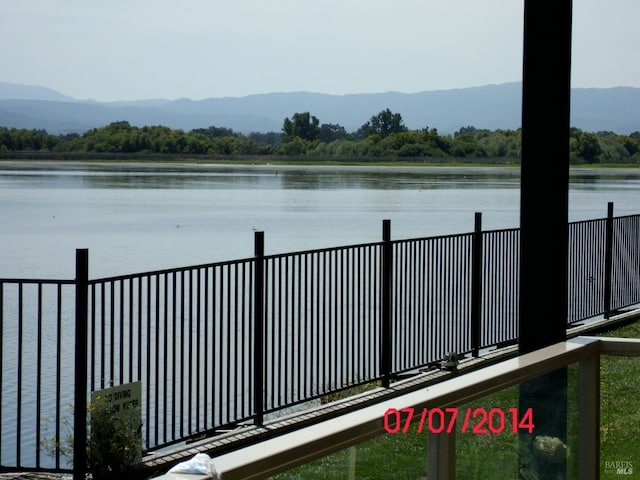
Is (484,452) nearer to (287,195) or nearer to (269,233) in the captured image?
(269,233)

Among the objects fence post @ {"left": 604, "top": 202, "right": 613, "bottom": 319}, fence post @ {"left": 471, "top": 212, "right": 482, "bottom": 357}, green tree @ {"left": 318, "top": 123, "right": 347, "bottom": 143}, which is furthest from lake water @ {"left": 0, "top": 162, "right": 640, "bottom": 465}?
green tree @ {"left": 318, "top": 123, "right": 347, "bottom": 143}

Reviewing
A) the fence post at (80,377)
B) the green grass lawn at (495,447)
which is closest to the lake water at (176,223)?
the fence post at (80,377)

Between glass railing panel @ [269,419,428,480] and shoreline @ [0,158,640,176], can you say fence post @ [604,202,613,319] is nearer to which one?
glass railing panel @ [269,419,428,480]

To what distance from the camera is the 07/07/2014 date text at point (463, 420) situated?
316 cm

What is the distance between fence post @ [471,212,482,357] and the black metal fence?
1cm

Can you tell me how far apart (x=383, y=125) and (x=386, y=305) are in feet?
358

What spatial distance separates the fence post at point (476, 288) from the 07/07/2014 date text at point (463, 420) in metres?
7.78

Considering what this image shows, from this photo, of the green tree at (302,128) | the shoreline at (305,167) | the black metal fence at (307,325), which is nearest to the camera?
the black metal fence at (307,325)

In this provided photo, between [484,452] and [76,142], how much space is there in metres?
104

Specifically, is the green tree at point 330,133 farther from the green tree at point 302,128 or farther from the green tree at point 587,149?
the green tree at point 587,149

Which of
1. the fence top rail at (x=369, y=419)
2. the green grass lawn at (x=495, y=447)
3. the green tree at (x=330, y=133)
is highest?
the green tree at (x=330, y=133)

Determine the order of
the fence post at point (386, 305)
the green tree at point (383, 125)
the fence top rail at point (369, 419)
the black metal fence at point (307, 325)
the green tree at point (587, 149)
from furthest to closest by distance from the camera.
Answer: the green tree at point (383, 125) < the green tree at point (587, 149) < the fence post at point (386, 305) < the black metal fence at point (307, 325) < the fence top rail at point (369, 419)

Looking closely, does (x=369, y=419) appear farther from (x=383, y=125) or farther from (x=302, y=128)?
(x=302, y=128)

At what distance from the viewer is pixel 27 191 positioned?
83.9 m
